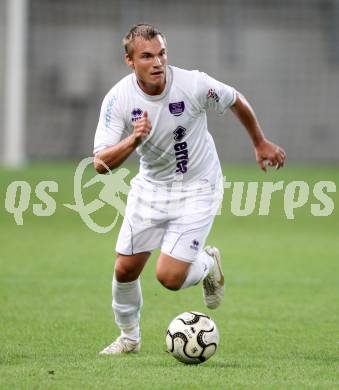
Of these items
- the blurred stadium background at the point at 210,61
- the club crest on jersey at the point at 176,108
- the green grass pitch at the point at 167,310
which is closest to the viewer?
the green grass pitch at the point at 167,310

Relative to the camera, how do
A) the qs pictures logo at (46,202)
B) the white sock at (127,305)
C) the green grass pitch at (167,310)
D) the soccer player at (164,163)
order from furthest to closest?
the qs pictures logo at (46,202)
the white sock at (127,305)
the soccer player at (164,163)
the green grass pitch at (167,310)

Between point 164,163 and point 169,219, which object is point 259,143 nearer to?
point 164,163

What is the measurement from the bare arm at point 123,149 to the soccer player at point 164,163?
0.26 m

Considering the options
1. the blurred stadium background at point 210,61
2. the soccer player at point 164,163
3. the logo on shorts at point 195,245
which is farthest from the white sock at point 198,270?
the blurred stadium background at point 210,61

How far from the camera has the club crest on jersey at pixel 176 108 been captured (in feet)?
24.4

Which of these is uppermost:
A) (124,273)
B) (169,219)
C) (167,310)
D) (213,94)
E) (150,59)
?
(150,59)

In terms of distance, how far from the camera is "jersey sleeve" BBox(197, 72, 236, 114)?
295 inches

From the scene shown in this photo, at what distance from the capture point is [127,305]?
759 centimetres

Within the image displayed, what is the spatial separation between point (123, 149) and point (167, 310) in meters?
3.48

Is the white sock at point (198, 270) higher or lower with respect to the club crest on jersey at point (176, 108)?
lower

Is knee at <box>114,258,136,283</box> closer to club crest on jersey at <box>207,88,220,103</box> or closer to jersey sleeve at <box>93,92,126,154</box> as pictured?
jersey sleeve at <box>93,92,126,154</box>

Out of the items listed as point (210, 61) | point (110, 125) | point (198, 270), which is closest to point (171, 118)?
point (110, 125)

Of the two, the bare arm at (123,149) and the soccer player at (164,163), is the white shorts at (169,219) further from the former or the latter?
the bare arm at (123,149)

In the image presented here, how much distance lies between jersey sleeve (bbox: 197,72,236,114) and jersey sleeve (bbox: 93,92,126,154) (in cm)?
62
